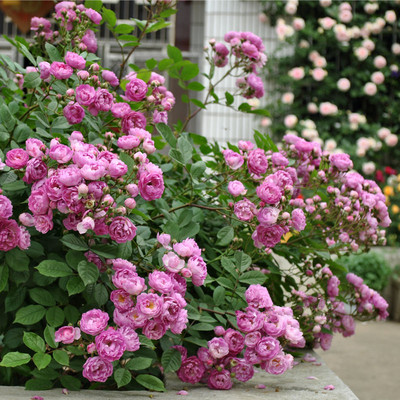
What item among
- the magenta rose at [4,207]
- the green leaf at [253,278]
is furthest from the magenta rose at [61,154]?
the green leaf at [253,278]

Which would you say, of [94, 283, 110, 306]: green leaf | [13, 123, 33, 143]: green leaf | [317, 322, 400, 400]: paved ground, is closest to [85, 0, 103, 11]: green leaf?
[13, 123, 33, 143]: green leaf

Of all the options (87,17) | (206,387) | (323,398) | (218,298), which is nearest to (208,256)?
(218,298)

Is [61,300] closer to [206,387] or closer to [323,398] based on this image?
[206,387]

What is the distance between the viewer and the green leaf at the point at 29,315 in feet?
3.70

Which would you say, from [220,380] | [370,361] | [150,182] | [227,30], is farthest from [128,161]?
[227,30]

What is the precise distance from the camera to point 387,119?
5.71 meters

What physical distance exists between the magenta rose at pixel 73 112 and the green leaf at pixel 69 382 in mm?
499

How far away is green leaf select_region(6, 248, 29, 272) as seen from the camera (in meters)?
1.12

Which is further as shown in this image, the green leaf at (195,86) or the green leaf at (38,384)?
the green leaf at (195,86)

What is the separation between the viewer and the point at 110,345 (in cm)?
104

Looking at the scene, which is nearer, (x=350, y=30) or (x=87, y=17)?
(x=87, y=17)

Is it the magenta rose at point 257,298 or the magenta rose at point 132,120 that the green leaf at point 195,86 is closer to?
the magenta rose at point 132,120

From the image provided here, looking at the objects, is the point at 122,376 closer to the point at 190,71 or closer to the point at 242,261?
→ the point at 242,261

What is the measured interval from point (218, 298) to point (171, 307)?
22 centimetres
